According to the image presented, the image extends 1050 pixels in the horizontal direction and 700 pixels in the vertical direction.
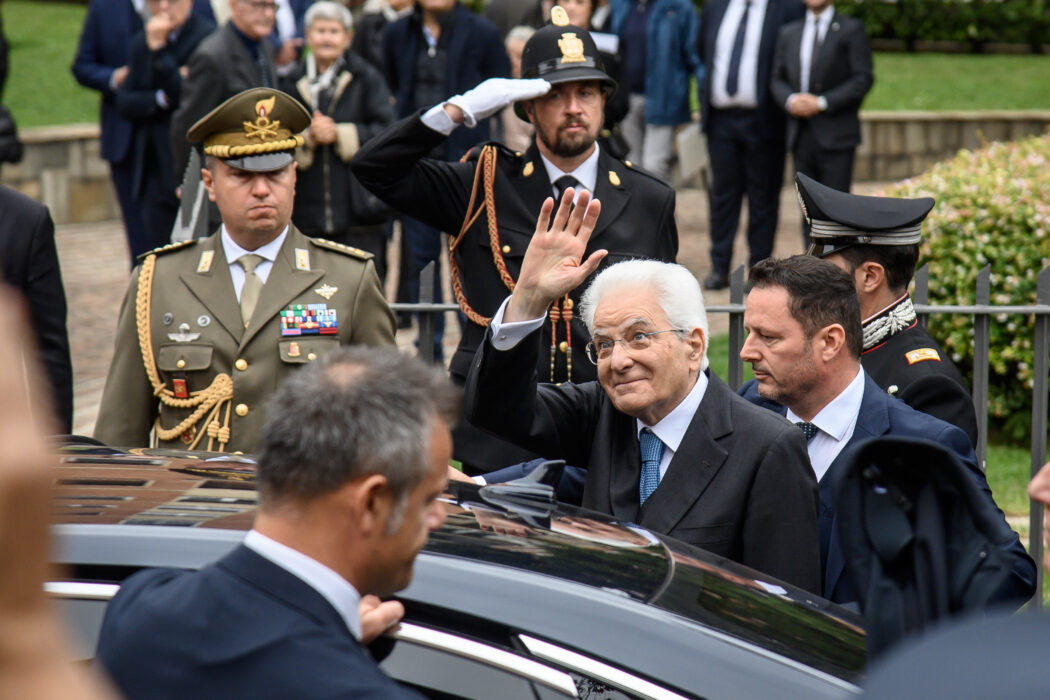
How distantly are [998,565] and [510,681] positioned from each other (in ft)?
2.47

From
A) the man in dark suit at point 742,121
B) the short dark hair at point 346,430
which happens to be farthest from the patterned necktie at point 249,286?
the man in dark suit at point 742,121

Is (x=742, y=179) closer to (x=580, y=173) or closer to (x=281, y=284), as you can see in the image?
(x=580, y=173)

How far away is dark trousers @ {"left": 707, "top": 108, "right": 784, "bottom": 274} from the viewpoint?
982 cm

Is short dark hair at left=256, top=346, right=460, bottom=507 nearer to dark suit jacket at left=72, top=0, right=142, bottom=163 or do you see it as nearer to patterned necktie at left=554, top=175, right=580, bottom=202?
patterned necktie at left=554, top=175, right=580, bottom=202

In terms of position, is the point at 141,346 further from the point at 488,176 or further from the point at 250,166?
the point at 488,176

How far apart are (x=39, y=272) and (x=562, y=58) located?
75.7 inches

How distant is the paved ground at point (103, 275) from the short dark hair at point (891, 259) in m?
4.21

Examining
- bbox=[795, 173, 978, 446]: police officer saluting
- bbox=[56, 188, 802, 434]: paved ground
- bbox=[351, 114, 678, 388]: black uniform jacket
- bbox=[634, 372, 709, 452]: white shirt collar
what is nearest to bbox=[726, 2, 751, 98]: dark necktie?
bbox=[56, 188, 802, 434]: paved ground

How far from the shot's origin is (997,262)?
709 centimetres

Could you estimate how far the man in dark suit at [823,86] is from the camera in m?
9.47

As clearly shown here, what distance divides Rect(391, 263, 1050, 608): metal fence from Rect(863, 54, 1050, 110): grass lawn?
13855mm

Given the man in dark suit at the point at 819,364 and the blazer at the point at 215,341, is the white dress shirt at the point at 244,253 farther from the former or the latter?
the man in dark suit at the point at 819,364

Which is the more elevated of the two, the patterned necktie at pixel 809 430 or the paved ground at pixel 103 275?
the patterned necktie at pixel 809 430

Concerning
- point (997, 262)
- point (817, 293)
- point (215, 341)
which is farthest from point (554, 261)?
point (997, 262)
